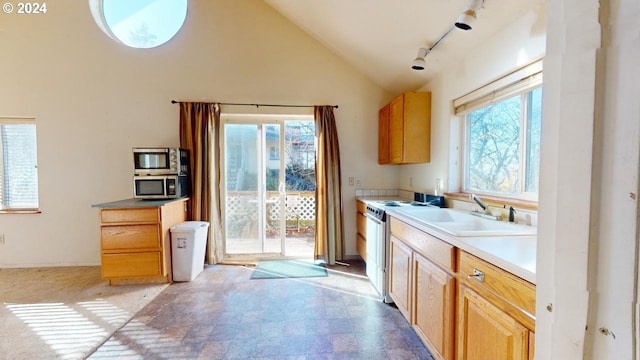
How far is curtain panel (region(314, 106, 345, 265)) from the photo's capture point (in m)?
3.52

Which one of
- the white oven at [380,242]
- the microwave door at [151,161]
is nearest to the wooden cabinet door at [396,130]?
the white oven at [380,242]

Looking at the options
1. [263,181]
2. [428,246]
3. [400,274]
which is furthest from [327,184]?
[428,246]

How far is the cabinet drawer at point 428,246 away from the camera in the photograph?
1507 millimetres

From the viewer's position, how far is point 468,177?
101 inches

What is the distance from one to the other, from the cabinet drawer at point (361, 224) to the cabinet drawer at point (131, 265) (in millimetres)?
2305

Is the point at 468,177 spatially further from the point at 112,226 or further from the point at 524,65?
the point at 112,226

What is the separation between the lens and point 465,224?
6.35ft

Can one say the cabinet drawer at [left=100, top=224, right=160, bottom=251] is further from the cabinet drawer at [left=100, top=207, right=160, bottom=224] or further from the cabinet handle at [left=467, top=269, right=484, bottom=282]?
the cabinet handle at [left=467, top=269, right=484, bottom=282]

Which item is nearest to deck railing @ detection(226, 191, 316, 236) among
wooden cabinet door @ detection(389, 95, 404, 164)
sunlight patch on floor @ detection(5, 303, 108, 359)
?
wooden cabinet door @ detection(389, 95, 404, 164)

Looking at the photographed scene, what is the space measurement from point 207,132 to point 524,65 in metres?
3.25

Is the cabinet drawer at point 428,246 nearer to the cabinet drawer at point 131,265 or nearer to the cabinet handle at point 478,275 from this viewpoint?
the cabinet handle at point 478,275

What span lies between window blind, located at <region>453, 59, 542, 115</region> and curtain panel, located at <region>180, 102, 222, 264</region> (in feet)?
9.37

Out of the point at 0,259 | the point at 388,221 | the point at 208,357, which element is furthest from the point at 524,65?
the point at 0,259

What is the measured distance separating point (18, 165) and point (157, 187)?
2.04m
